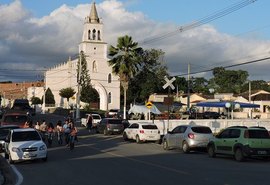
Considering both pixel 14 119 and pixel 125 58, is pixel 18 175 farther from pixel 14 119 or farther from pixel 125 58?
pixel 125 58

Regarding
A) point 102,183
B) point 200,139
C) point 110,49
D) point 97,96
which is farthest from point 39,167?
point 97,96

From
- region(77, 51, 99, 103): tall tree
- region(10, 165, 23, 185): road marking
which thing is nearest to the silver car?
region(10, 165, 23, 185): road marking

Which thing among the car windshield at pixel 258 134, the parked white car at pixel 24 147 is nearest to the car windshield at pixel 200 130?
the car windshield at pixel 258 134

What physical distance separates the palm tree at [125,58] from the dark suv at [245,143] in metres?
38.1

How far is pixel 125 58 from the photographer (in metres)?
62.4

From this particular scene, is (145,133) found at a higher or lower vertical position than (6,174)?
higher

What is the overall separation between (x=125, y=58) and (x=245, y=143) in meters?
40.3

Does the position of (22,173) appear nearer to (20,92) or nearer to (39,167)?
(39,167)

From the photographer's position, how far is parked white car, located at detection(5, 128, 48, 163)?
878 inches

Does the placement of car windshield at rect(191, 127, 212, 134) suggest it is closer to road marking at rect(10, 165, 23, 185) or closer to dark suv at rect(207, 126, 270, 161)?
dark suv at rect(207, 126, 270, 161)

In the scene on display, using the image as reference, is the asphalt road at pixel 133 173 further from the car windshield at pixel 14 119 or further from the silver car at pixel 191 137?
the car windshield at pixel 14 119

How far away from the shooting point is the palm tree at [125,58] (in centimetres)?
6228

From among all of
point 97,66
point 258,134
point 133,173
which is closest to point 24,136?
point 133,173

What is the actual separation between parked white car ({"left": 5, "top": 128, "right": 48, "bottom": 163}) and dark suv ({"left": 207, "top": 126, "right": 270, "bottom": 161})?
855 cm
